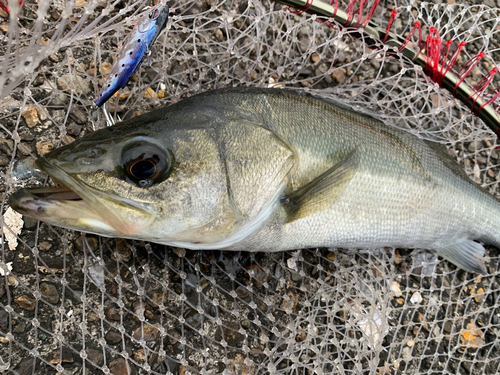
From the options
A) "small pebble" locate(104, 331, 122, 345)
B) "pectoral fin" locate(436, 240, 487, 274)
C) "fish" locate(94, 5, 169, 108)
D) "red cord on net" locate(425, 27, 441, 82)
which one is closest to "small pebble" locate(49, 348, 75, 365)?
"small pebble" locate(104, 331, 122, 345)

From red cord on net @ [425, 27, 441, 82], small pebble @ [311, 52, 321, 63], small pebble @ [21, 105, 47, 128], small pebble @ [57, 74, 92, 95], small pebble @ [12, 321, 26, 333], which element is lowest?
small pebble @ [12, 321, 26, 333]

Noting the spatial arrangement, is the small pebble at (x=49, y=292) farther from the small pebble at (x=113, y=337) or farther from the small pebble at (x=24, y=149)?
the small pebble at (x=24, y=149)

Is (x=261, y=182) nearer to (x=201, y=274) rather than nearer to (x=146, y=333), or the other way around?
(x=201, y=274)

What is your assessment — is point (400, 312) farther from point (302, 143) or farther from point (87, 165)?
→ point (87, 165)

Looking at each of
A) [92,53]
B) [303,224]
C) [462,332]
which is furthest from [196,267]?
[462,332]

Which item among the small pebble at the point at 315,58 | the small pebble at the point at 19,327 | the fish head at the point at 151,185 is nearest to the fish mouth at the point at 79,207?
the fish head at the point at 151,185

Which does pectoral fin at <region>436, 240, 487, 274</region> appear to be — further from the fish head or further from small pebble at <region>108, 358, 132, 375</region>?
small pebble at <region>108, 358, 132, 375</region>

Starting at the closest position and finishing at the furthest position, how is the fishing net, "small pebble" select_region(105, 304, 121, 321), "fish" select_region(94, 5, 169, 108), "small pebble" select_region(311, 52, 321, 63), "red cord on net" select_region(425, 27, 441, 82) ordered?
"fish" select_region(94, 5, 169, 108), the fishing net, "small pebble" select_region(105, 304, 121, 321), "red cord on net" select_region(425, 27, 441, 82), "small pebble" select_region(311, 52, 321, 63)
